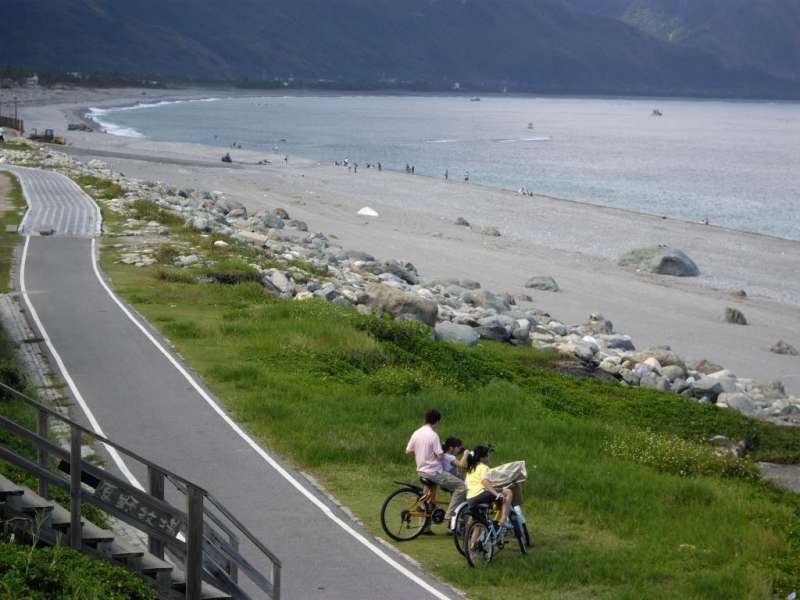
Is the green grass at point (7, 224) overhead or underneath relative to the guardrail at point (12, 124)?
underneath

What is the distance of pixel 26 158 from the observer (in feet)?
232

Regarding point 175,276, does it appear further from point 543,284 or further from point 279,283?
point 543,284

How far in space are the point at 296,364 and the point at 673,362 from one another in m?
12.4

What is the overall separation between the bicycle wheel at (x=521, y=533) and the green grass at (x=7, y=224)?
18.1 metres

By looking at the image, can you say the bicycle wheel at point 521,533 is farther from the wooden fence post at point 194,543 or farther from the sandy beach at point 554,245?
the sandy beach at point 554,245

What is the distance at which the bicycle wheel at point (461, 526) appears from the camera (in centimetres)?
1228

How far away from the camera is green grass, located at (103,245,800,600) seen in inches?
487

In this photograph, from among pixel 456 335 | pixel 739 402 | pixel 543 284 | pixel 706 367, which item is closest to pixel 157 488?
pixel 456 335

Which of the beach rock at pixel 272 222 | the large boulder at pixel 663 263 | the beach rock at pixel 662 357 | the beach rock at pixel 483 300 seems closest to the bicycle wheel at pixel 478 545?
the beach rock at pixel 662 357

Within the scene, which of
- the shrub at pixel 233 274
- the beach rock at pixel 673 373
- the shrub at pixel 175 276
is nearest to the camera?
the beach rock at pixel 673 373

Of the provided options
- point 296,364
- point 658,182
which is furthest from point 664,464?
point 658,182

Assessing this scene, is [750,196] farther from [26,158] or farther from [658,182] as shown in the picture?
[26,158]

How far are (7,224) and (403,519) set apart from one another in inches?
1178

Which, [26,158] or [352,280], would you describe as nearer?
[352,280]
